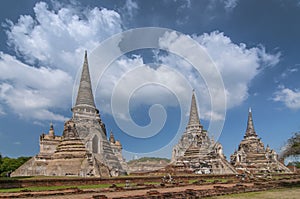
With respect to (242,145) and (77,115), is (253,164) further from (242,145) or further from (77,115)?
(77,115)

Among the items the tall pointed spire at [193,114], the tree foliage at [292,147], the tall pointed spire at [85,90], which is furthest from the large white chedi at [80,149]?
the tall pointed spire at [193,114]

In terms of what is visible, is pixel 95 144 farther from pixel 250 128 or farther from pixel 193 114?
pixel 250 128

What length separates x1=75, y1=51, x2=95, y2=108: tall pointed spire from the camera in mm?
45625

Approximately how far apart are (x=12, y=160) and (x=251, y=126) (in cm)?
5436

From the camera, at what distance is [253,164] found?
5425 centimetres

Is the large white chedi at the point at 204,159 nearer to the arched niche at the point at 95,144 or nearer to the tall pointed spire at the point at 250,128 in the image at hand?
the tall pointed spire at the point at 250,128

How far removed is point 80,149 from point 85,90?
42.7ft

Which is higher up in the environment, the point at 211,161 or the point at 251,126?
the point at 251,126

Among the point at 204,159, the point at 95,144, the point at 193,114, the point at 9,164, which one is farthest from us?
the point at 193,114

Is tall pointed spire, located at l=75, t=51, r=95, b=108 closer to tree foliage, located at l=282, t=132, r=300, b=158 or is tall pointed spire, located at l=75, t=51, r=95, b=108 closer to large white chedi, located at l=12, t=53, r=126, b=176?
large white chedi, located at l=12, t=53, r=126, b=176

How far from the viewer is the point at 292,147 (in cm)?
2170

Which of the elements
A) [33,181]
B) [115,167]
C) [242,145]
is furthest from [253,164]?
[33,181]

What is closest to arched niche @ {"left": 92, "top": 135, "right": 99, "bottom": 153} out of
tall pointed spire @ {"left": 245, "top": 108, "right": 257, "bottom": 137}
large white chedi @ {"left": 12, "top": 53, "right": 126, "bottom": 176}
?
large white chedi @ {"left": 12, "top": 53, "right": 126, "bottom": 176}

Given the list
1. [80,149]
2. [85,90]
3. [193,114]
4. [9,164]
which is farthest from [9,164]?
[193,114]
